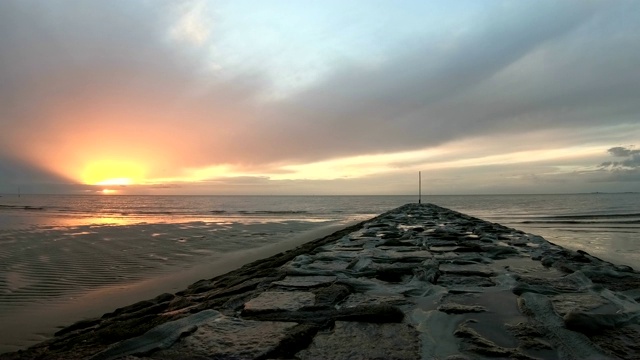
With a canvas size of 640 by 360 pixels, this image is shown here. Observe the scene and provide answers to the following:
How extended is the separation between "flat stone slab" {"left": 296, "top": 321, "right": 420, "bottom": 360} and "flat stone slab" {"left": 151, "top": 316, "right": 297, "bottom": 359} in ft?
0.85

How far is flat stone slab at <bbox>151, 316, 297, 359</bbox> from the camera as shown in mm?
2229

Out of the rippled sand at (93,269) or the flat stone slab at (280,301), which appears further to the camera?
the rippled sand at (93,269)

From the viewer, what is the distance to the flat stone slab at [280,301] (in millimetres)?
3134

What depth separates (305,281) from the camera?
4.12 m

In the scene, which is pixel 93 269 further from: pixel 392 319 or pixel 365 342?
pixel 365 342

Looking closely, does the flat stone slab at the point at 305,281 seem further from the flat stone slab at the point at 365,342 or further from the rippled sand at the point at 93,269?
the rippled sand at the point at 93,269

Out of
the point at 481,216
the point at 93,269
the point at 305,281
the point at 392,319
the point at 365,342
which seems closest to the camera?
the point at 365,342

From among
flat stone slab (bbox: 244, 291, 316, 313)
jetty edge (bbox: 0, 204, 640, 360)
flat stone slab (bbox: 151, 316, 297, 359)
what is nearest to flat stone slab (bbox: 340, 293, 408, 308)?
jetty edge (bbox: 0, 204, 640, 360)

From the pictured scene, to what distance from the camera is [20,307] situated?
4934 millimetres

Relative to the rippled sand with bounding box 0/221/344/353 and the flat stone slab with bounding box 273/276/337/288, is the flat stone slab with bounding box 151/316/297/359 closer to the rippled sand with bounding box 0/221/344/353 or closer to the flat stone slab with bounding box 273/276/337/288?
the flat stone slab with bounding box 273/276/337/288

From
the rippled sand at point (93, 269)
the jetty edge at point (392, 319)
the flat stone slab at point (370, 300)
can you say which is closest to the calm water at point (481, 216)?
the jetty edge at point (392, 319)

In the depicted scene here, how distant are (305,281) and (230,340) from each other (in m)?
1.74

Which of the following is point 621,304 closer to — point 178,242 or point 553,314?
point 553,314

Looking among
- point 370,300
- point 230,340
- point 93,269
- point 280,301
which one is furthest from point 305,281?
point 93,269
